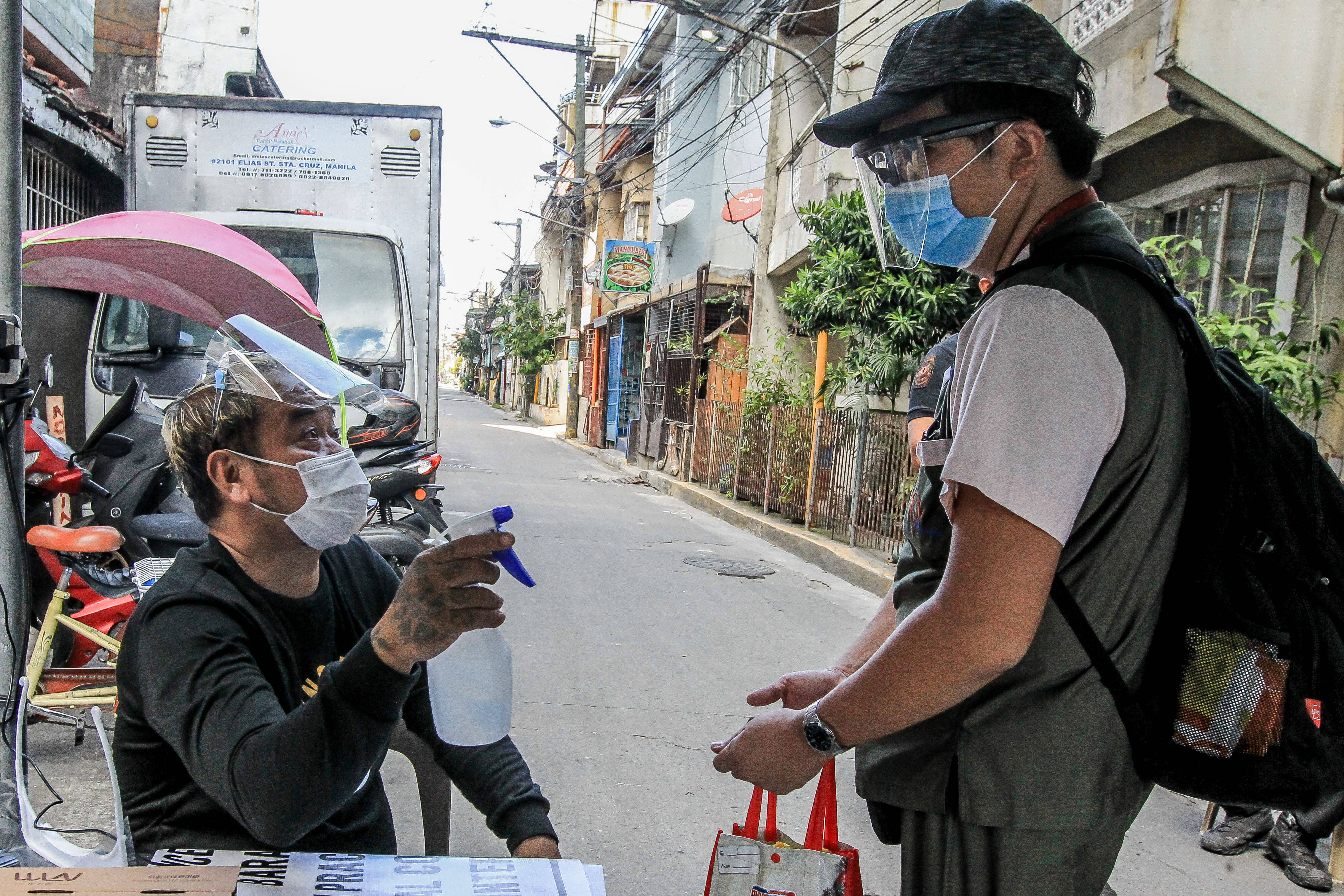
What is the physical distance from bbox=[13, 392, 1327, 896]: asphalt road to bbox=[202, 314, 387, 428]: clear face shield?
2.73 feet

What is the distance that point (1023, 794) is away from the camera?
1313mm

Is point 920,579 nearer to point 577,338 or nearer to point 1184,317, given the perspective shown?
point 1184,317

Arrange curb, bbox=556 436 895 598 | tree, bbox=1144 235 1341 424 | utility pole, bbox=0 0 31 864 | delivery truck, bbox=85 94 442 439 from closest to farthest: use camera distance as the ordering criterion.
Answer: utility pole, bbox=0 0 31 864 → tree, bbox=1144 235 1341 424 → delivery truck, bbox=85 94 442 439 → curb, bbox=556 436 895 598

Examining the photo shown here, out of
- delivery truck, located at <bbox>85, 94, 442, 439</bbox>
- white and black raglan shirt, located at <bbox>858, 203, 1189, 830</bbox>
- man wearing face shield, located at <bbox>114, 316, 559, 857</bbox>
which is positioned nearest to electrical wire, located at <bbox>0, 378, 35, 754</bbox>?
man wearing face shield, located at <bbox>114, 316, 559, 857</bbox>

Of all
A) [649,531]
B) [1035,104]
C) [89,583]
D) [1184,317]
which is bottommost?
[649,531]

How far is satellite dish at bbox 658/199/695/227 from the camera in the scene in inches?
832

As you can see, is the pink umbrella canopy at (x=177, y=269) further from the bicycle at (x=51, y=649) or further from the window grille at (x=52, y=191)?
the window grille at (x=52, y=191)

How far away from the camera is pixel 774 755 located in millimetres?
1464

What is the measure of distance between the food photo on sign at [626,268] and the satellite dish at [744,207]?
3.92 metres

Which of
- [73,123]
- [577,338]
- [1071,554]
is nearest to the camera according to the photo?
[1071,554]

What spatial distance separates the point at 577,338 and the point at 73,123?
1815 cm

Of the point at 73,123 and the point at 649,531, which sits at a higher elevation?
the point at 73,123

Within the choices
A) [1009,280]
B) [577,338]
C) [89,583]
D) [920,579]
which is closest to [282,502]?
[920,579]

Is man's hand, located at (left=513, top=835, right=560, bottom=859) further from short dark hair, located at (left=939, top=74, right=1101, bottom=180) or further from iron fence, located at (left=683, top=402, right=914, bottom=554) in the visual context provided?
iron fence, located at (left=683, top=402, right=914, bottom=554)
